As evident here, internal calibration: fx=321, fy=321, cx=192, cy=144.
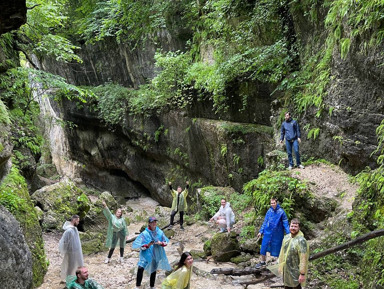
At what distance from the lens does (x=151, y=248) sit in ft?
20.7

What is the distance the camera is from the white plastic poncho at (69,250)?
22.4 ft

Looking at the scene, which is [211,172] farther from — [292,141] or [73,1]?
[73,1]

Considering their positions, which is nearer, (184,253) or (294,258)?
(184,253)

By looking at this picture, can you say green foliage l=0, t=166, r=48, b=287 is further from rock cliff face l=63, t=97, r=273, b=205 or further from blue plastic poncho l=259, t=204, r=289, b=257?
rock cliff face l=63, t=97, r=273, b=205

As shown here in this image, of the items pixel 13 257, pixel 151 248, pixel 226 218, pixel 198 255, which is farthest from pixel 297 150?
pixel 13 257

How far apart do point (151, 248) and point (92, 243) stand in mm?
4925

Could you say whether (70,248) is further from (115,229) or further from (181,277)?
(181,277)

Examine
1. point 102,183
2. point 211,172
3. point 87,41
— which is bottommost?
point 102,183

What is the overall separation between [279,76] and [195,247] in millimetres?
6817

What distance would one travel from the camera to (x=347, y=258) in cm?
→ 663

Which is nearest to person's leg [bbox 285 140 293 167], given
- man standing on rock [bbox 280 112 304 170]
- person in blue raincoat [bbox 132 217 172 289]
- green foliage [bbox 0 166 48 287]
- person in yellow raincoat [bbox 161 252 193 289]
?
man standing on rock [bbox 280 112 304 170]

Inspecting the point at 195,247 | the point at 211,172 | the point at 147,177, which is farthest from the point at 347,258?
the point at 147,177

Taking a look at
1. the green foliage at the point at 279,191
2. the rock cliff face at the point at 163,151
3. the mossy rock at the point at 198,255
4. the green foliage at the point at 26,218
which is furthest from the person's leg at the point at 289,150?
the green foliage at the point at 26,218

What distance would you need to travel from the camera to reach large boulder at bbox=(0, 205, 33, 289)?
198 inches
